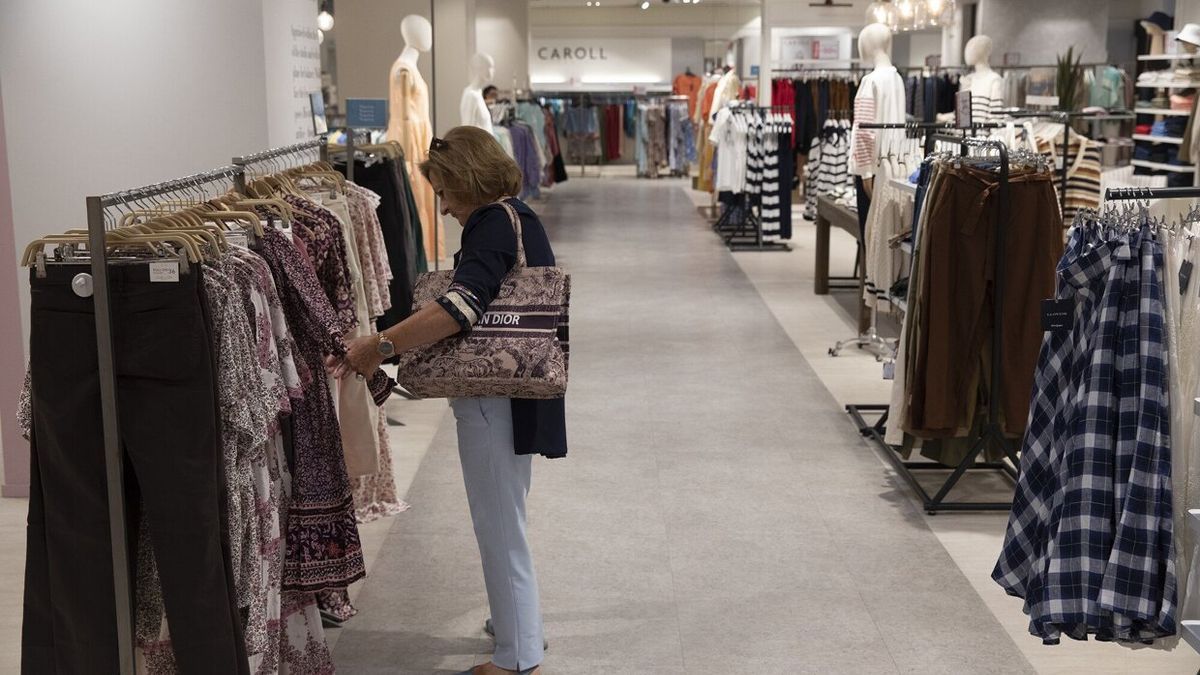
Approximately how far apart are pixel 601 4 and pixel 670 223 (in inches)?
448

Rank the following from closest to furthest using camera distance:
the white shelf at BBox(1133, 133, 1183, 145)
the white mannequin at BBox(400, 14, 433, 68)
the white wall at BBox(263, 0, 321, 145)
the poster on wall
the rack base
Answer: the rack base
the white wall at BBox(263, 0, 321, 145)
the white mannequin at BBox(400, 14, 433, 68)
the white shelf at BBox(1133, 133, 1183, 145)
the poster on wall

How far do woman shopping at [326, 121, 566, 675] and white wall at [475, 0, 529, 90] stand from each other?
1485 centimetres

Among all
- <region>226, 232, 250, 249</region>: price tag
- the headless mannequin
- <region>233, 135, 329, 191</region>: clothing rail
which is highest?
the headless mannequin

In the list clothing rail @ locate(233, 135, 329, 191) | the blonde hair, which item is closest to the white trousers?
the blonde hair

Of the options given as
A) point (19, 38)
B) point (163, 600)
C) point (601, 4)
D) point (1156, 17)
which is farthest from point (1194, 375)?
point (601, 4)

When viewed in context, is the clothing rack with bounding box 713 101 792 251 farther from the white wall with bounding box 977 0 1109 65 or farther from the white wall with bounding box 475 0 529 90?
the white wall with bounding box 475 0 529 90

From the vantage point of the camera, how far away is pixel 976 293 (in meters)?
4.54

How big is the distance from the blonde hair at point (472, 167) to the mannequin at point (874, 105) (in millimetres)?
4544

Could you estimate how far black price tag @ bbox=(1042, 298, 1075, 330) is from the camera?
298cm

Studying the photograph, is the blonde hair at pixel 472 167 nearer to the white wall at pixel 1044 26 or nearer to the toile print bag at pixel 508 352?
the toile print bag at pixel 508 352

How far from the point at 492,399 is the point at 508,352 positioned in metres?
0.20

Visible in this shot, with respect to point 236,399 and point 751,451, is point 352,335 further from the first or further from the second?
point 751,451

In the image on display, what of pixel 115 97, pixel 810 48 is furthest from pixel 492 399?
pixel 810 48

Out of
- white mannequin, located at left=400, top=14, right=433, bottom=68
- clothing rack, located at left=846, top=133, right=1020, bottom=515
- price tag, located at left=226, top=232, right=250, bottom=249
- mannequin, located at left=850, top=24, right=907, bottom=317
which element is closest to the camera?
price tag, located at left=226, top=232, right=250, bottom=249
